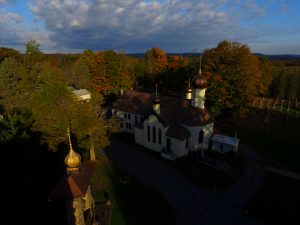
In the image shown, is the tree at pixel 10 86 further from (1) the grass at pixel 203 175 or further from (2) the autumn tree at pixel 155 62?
(2) the autumn tree at pixel 155 62

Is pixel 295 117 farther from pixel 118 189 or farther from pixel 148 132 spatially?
pixel 118 189

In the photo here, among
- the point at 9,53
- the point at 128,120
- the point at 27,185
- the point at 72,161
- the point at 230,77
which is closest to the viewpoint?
the point at 72,161

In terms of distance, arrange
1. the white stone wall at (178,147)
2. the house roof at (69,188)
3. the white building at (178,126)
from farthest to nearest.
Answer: the white building at (178,126), the white stone wall at (178,147), the house roof at (69,188)

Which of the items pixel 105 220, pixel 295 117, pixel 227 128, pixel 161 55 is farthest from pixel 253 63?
pixel 161 55

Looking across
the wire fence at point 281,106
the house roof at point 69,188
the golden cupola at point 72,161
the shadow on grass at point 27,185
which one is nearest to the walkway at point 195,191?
the shadow on grass at point 27,185

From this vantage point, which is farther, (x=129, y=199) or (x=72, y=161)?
(x=129, y=199)

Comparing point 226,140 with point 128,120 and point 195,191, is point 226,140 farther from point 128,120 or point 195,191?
point 128,120

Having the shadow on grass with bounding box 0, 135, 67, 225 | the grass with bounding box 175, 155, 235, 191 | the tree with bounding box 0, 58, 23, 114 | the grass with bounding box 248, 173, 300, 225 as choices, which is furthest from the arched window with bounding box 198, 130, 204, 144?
the tree with bounding box 0, 58, 23, 114

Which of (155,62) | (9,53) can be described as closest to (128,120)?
(155,62)
